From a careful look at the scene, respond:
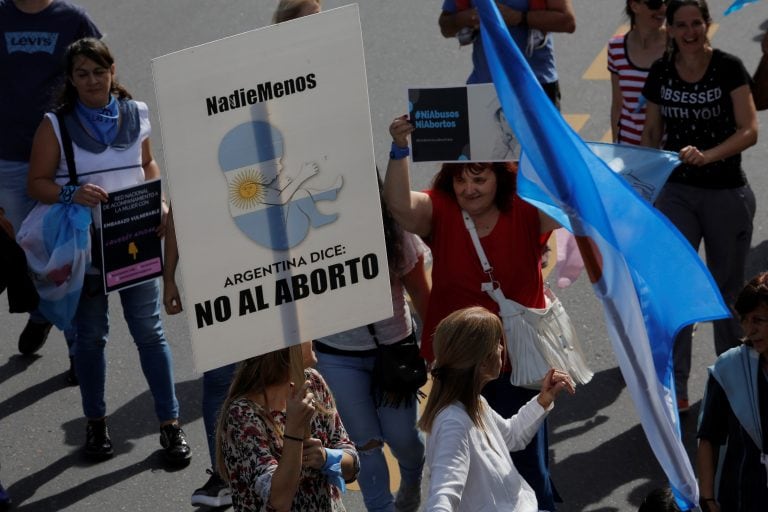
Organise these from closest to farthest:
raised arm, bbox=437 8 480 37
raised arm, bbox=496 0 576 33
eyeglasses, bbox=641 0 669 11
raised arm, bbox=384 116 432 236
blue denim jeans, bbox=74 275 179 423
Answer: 1. raised arm, bbox=384 116 432 236
2. blue denim jeans, bbox=74 275 179 423
3. eyeglasses, bbox=641 0 669 11
4. raised arm, bbox=496 0 576 33
5. raised arm, bbox=437 8 480 37

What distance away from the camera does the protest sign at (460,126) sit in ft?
17.5

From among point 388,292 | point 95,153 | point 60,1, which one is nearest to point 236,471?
point 388,292

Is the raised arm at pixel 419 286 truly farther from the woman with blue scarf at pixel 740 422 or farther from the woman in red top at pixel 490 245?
the woman with blue scarf at pixel 740 422

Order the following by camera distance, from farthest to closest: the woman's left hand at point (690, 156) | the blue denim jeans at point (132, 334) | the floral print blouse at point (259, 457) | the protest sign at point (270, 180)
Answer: the blue denim jeans at point (132, 334)
the woman's left hand at point (690, 156)
the floral print blouse at point (259, 457)
the protest sign at point (270, 180)

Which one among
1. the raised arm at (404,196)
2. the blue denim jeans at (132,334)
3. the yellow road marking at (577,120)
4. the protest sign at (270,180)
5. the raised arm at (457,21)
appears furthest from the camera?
the yellow road marking at (577,120)

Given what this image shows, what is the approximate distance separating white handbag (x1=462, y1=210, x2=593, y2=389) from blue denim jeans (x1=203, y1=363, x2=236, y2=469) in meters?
1.43

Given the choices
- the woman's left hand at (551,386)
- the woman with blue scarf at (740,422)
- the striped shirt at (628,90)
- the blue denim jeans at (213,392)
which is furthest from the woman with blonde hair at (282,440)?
the striped shirt at (628,90)

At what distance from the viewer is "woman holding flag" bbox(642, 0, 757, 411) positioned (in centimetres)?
645

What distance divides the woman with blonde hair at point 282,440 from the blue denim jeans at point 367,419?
98 centimetres

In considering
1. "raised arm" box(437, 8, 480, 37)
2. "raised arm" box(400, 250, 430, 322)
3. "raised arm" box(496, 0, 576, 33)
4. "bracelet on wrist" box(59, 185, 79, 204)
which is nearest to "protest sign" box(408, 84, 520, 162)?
"raised arm" box(400, 250, 430, 322)

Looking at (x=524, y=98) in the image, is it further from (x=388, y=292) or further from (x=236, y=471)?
(x=236, y=471)

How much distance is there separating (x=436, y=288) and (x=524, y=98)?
1.35 metres

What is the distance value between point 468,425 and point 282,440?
0.63 m

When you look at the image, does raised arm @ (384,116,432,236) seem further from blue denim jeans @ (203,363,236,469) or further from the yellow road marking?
the yellow road marking
